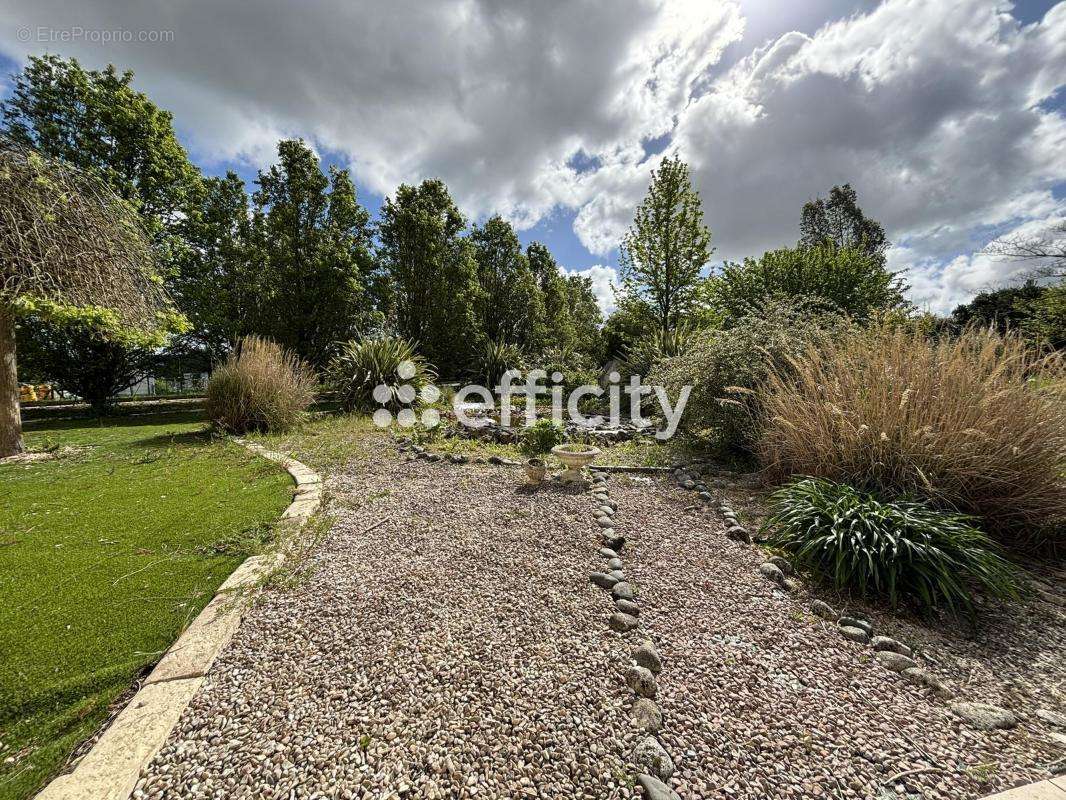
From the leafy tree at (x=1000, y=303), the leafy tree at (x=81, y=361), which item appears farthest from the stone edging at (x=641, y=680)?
the leafy tree at (x=1000, y=303)

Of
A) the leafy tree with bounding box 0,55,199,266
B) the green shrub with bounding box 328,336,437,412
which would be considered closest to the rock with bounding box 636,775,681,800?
the green shrub with bounding box 328,336,437,412

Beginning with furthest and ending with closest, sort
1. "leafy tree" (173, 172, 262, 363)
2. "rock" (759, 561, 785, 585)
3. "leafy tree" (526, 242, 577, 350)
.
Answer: "leafy tree" (526, 242, 577, 350)
"leafy tree" (173, 172, 262, 363)
"rock" (759, 561, 785, 585)

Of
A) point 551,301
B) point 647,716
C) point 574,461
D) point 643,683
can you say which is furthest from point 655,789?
point 551,301

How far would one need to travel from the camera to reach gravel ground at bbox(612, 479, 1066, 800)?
49.6 inches

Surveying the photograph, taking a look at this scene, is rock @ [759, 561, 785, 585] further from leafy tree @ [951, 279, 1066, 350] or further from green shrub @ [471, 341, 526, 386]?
green shrub @ [471, 341, 526, 386]

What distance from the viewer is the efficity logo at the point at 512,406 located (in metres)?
6.38

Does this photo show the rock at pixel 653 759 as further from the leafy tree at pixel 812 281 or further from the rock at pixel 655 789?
the leafy tree at pixel 812 281

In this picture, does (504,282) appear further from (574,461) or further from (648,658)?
(648,658)

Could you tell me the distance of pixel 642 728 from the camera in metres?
1.40

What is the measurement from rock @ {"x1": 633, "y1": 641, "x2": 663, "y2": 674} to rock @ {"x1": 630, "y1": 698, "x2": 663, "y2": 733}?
0.19m

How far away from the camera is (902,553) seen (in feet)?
7.37

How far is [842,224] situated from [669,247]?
50.5 feet

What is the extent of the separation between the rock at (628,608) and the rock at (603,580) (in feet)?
0.62

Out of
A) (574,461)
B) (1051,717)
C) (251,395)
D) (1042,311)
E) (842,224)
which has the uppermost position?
(842,224)
